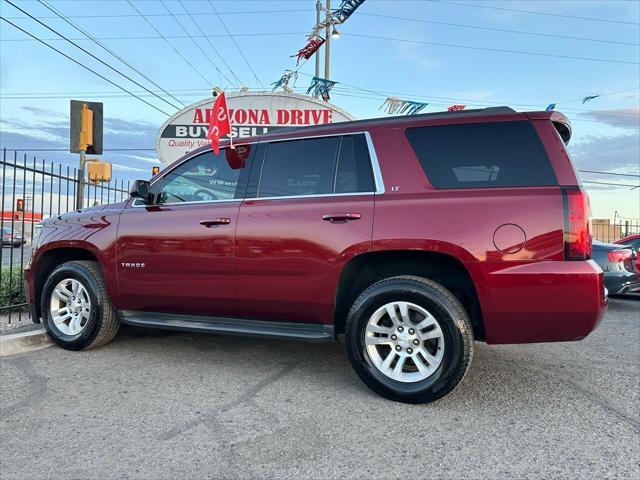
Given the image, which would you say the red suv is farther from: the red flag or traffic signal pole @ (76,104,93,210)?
traffic signal pole @ (76,104,93,210)

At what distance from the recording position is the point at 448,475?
2410 mm

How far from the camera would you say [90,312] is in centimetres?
443

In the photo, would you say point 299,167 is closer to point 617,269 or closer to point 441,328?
point 441,328

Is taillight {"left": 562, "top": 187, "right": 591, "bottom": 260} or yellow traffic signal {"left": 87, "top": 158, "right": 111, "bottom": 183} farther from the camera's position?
yellow traffic signal {"left": 87, "top": 158, "right": 111, "bottom": 183}

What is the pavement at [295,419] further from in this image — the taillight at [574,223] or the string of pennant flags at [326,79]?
the string of pennant flags at [326,79]

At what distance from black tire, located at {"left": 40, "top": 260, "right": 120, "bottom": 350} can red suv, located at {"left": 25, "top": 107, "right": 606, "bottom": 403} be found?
0.06ft

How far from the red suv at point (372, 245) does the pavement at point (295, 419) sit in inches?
14.6

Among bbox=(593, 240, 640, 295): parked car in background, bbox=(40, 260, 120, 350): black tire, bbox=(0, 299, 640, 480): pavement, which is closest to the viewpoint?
bbox=(0, 299, 640, 480): pavement

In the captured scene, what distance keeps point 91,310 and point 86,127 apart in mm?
3803

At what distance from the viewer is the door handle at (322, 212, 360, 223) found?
11.3ft

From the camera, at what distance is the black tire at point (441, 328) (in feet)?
10.3

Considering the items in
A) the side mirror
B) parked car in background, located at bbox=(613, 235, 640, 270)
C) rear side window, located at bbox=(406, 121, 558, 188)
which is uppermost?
rear side window, located at bbox=(406, 121, 558, 188)

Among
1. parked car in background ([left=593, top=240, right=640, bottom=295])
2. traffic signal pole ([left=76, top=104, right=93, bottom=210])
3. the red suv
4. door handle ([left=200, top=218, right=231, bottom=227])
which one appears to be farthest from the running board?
parked car in background ([left=593, top=240, right=640, bottom=295])

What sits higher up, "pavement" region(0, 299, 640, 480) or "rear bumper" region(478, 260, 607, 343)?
"rear bumper" region(478, 260, 607, 343)
